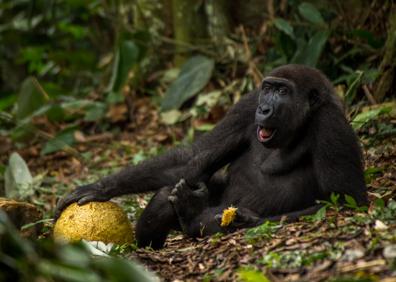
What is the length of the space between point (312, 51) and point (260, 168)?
3023 mm

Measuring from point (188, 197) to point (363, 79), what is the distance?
3266 millimetres

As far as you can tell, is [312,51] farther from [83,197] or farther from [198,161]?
[83,197]

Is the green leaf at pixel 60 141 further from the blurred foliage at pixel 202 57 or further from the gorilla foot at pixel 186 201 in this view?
the gorilla foot at pixel 186 201

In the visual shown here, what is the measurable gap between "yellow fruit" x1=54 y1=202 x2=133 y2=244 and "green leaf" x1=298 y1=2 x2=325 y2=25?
4.32 m

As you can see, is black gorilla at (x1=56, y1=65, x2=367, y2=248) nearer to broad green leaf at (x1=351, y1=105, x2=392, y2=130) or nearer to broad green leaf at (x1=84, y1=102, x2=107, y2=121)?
broad green leaf at (x1=351, y1=105, x2=392, y2=130)

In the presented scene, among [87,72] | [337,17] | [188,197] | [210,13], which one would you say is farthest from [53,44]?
[188,197]

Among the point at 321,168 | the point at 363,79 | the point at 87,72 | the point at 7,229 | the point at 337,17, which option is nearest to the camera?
the point at 7,229

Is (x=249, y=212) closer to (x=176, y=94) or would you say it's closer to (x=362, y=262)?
(x=362, y=262)

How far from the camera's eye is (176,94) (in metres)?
10.2

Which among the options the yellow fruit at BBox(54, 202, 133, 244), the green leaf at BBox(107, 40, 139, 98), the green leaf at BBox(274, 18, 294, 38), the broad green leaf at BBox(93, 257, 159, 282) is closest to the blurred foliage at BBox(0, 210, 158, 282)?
the broad green leaf at BBox(93, 257, 159, 282)

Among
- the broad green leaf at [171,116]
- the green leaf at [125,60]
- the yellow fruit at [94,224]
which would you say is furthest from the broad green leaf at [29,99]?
the yellow fruit at [94,224]

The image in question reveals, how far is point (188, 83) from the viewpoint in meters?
10.2

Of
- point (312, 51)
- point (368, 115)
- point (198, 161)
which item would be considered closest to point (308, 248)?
point (198, 161)

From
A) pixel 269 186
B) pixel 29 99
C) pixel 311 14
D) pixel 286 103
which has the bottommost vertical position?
pixel 29 99
